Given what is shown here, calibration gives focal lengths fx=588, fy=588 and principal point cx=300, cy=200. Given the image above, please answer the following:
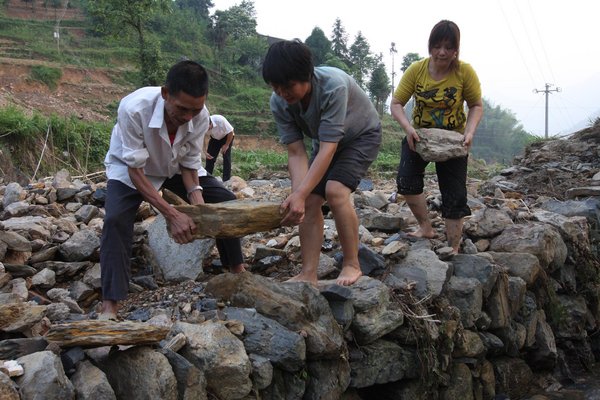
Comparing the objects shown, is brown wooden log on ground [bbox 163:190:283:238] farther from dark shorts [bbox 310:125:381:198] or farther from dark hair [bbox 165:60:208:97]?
dark hair [bbox 165:60:208:97]

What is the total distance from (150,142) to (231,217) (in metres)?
0.60

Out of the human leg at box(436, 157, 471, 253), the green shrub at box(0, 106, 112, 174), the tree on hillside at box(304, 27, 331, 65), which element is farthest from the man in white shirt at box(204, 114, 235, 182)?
the tree on hillside at box(304, 27, 331, 65)

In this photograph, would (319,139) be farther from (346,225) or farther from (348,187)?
(346,225)

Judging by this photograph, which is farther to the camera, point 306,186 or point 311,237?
point 311,237

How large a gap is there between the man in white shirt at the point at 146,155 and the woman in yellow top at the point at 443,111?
5.67ft

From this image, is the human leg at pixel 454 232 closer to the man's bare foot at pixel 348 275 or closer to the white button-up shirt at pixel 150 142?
the man's bare foot at pixel 348 275

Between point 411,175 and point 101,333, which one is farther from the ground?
point 411,175

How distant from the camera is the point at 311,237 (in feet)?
11.8

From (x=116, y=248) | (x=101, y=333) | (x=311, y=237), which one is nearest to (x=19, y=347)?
(x=101, y=333)

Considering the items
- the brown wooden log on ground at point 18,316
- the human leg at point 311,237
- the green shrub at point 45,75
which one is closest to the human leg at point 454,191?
the human leg at point 311,237

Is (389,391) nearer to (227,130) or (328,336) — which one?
(328,336)

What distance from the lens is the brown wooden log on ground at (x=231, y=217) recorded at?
3240mm

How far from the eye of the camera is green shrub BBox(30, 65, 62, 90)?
31253mm

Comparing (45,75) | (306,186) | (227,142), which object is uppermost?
(45,75)
